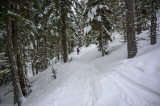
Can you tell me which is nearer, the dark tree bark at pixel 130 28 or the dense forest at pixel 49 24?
the dense forest at pixel 49 24

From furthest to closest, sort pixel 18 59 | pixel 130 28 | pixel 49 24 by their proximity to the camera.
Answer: pixel 49 24 → pixel 18 59 → pixel 130 28

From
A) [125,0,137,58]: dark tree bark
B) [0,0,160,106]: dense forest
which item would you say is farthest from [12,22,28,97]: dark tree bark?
[125,0,137,58]: dark tree bark

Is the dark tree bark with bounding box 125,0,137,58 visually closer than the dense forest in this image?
No

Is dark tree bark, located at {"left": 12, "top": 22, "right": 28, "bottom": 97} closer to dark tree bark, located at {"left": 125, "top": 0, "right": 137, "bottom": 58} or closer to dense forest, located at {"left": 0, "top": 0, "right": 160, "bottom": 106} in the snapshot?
dense forest, located at {"left": 0, "top": 0, "right": 160, "bottom": 106}

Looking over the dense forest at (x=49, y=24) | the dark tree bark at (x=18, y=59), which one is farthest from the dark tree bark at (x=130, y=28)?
the dark tree bark at (x=18, y=59)

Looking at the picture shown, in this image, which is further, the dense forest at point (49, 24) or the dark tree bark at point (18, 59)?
the dark tree bark at point (18, 59)

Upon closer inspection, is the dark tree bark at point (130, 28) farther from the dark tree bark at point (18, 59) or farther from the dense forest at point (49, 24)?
the dark tree bark at point (18, 59)

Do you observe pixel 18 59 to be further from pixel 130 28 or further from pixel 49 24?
pixel 130 28

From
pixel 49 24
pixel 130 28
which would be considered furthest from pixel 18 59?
pixel 130 28

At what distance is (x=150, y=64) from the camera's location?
143 inches

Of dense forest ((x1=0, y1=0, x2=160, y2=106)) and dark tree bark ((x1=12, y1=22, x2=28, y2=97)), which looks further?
dark tree bark ((x1=12, y1=22, x2=28, y2=97))

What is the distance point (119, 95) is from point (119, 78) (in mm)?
1039

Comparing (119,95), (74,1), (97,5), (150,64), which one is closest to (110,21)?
(97,5)

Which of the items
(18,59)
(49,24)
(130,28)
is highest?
(49,24)
